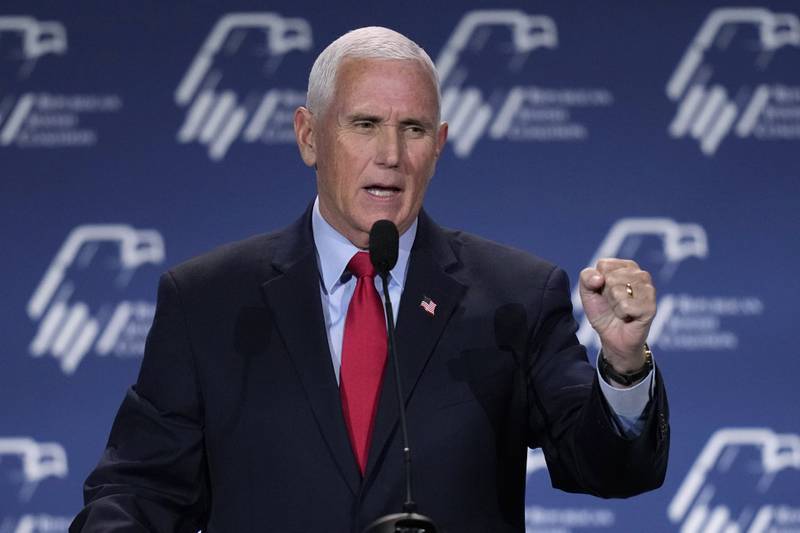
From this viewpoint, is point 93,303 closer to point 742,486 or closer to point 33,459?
point 33,459

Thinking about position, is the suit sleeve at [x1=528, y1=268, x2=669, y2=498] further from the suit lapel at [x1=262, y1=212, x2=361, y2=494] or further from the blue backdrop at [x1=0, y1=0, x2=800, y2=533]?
the blue backdrop at [x1=0, y1=0, x2=800, y2=533]

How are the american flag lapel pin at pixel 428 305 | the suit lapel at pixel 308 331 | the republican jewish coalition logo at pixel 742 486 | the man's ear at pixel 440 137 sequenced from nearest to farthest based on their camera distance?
the suit lapel at pixel 308 331
the american flag lapel pin at pixel 428 305
the man's ear at pixel 440 137
the republican jewish coalition logo at pixel 742 486

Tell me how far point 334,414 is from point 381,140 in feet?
1.49

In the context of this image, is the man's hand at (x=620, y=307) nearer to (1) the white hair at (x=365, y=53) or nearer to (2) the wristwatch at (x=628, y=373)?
(2) the wristwatch at (x=628, y=373)

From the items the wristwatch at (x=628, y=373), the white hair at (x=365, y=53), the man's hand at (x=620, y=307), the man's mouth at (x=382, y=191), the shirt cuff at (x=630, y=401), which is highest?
the white hair at (x=365, y=53)

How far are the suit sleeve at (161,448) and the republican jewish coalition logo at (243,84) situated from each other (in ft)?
6.27

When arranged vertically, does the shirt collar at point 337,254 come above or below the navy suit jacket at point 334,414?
above

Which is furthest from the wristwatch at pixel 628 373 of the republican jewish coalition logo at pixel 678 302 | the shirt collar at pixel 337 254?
the republican jewish coalition logo at pixel 678 302

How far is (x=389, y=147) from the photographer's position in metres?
2.06

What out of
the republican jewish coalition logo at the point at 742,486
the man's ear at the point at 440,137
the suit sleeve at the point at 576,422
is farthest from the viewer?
the republican jewish coalition logo at the point at 742,486

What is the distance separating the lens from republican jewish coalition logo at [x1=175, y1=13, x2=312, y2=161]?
13.0 ft

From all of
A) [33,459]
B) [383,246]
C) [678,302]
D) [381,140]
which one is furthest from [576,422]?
[33,459]

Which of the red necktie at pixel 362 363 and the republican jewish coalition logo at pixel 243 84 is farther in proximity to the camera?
the republican jewish coalition logo at pixel 243 84

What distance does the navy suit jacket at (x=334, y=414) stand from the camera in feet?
6.34
